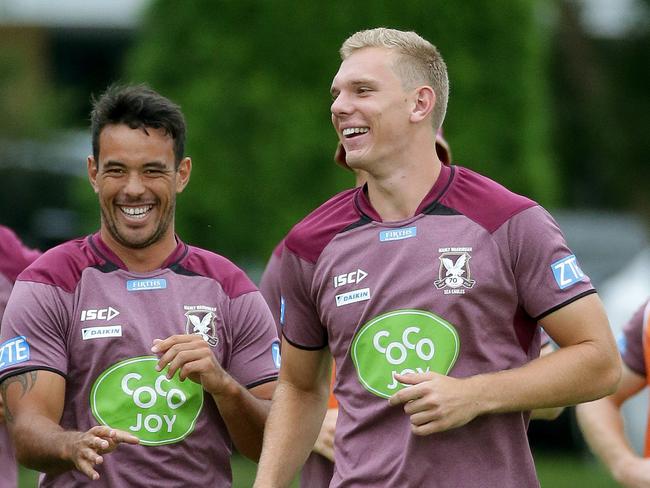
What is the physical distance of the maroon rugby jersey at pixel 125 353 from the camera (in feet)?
17.1

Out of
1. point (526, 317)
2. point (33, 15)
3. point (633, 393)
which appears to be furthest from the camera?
point (33, 15)

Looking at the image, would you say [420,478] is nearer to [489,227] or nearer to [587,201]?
[489,227]

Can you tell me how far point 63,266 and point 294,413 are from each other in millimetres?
968

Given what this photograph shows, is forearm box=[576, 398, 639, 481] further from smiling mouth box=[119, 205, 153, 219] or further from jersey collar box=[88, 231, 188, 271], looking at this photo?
smiling mouth box=[119, 205, 153, 219]

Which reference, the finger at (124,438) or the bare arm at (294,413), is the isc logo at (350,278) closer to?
the bare arm at (294,413)

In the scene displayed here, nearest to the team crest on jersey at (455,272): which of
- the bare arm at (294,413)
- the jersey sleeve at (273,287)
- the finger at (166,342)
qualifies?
the bare arm at (294,413)

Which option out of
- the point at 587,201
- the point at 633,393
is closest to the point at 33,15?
the point at 587,201

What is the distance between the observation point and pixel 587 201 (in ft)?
82.3

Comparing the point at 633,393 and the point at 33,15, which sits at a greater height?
the point at 33,15

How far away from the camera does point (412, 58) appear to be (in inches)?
197

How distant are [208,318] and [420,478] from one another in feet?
3.49

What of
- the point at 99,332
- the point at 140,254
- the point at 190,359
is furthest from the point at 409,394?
the point at 140,254

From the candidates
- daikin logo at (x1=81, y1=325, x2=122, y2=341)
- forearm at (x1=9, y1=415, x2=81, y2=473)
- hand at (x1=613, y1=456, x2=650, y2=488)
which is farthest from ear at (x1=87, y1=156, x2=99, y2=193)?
hand at (x1=613, y1=456, x2=650, y2=488)

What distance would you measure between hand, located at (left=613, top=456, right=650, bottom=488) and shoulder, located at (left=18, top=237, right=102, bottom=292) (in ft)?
7.15
